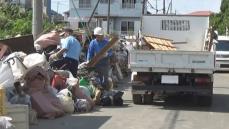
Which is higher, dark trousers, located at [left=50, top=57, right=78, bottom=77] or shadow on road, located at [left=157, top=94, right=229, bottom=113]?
dark trousers, located at [left=50, top=57, right=78, bottom=77]

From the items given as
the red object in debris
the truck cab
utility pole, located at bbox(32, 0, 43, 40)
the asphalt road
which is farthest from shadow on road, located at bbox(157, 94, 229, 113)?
the truck cab

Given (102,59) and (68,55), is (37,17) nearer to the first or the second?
(68,55)

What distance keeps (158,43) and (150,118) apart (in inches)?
176

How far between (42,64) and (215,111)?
4.42m

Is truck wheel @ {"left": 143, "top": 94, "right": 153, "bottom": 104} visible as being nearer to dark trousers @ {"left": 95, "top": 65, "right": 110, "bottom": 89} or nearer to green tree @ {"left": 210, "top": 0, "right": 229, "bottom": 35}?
dark trousers @ {"left": 95, "top": 65, "right": 110, "bottom": 89}

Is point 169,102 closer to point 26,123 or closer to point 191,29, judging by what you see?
point 191,29

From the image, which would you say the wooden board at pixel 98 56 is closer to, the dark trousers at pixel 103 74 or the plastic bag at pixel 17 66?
the dark trousers at pixel 103 74

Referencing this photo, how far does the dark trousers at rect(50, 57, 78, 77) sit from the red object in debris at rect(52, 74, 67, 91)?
131 centimetres

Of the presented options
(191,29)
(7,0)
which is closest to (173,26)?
(191,29)

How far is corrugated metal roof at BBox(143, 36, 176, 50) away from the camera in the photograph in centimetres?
1636

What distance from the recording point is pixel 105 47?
612 inches

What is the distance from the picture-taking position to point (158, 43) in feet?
55.1

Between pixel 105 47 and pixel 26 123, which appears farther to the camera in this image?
pixel 105 47

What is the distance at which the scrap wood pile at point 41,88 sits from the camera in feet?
37.6
